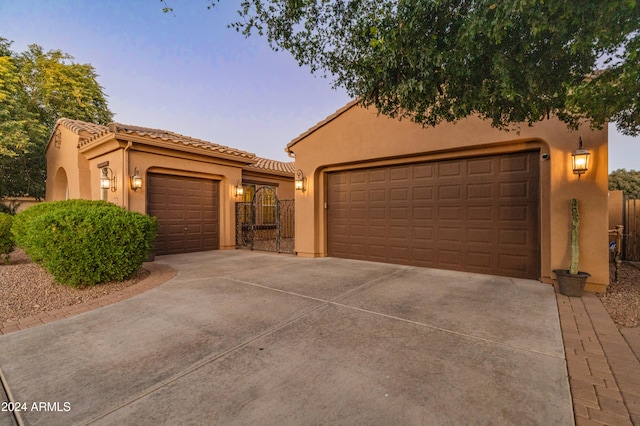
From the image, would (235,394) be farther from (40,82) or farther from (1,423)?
(40,82)

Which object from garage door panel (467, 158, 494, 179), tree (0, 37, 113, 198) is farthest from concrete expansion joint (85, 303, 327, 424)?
tree (0, 37, 113, 198)

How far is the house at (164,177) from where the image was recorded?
8.02m

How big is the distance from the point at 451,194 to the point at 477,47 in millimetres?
4288

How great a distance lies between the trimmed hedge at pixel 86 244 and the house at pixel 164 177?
11.1ft

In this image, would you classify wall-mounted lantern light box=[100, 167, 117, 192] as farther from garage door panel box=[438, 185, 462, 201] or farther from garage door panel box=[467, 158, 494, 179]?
garage door panel box=[467, 158, 494, 179]

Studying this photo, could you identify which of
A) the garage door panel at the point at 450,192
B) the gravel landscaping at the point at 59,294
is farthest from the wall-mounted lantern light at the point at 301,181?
the gravel landscaping at the point at 59,294

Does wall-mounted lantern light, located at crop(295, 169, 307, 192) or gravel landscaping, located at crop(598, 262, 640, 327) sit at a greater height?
wall-mounted lantern light, located at crop(295, 169, 307, 192)

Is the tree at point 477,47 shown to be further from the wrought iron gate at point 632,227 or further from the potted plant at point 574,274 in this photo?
the wrought iron gate at point 632,227

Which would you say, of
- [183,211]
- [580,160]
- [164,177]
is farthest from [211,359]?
[164,177]

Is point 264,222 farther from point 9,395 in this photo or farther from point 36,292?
point 9,395

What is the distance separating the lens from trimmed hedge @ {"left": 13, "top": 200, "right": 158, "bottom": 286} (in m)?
4.58

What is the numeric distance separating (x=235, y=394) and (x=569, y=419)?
2306 millimetres

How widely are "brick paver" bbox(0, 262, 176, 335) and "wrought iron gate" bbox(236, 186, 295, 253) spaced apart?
4.80m

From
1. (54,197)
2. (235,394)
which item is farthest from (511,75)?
(54,197)
